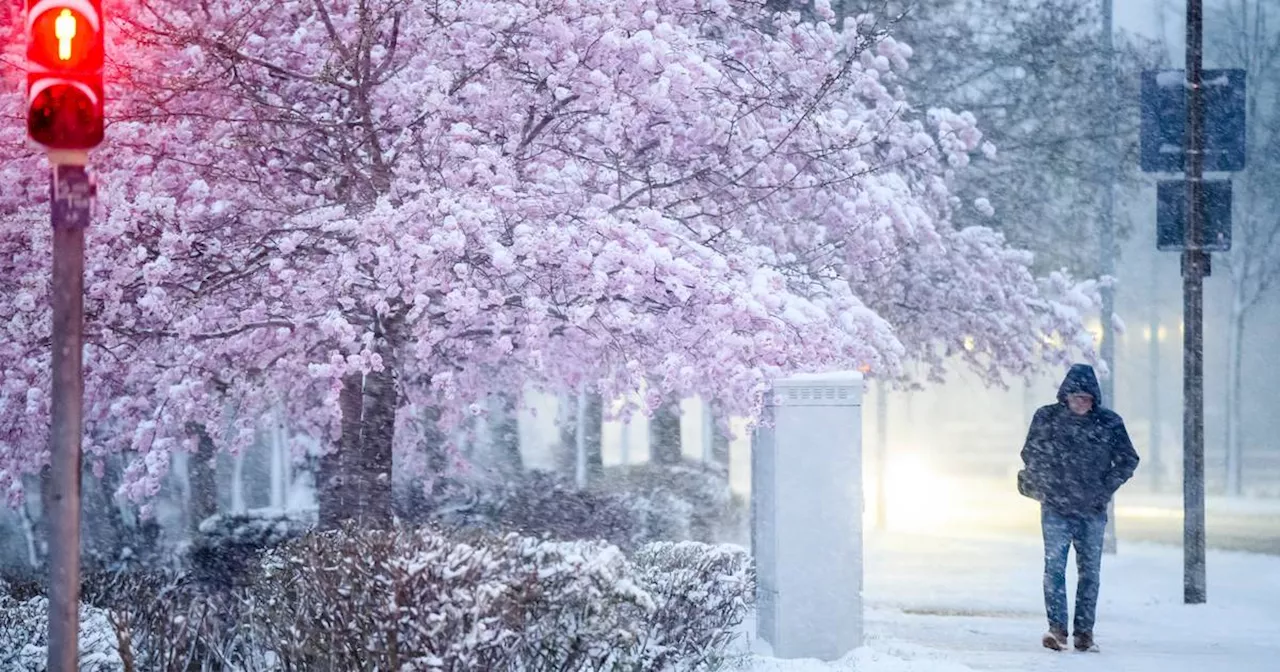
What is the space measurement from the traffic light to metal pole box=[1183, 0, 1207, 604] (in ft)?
31.3

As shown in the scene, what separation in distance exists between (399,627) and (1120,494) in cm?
3026

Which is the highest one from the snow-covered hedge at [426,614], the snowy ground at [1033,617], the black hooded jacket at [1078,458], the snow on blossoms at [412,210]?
the snow on blossoms at [412,210]

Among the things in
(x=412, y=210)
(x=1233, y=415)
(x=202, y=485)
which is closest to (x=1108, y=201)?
(x=202, y=485)

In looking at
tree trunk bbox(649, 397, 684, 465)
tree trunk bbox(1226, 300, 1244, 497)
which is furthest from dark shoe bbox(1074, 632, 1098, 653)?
tree trunk bbox(1226, 300, 1244, 497)

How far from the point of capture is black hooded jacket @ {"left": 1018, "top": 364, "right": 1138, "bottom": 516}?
10.1 metres

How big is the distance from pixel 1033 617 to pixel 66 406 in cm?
899

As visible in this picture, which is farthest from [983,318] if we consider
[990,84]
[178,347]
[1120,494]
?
[1120,494]

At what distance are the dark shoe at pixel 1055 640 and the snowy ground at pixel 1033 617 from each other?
0.31 feet

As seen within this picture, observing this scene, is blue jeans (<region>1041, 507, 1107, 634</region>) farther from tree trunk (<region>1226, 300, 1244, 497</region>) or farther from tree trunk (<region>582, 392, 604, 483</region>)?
tree trunk (<region>1226, 300, 1244, 497</region>)

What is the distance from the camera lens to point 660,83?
9859 mm

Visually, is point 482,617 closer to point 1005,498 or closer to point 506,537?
point 506,537

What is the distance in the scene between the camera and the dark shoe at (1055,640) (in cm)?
1026

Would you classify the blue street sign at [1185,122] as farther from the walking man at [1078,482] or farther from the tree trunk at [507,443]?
the tree trunk at [507,443]

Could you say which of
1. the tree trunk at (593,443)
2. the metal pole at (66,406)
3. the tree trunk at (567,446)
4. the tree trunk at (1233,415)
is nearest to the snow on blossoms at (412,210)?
the metal pole at (66,406)
